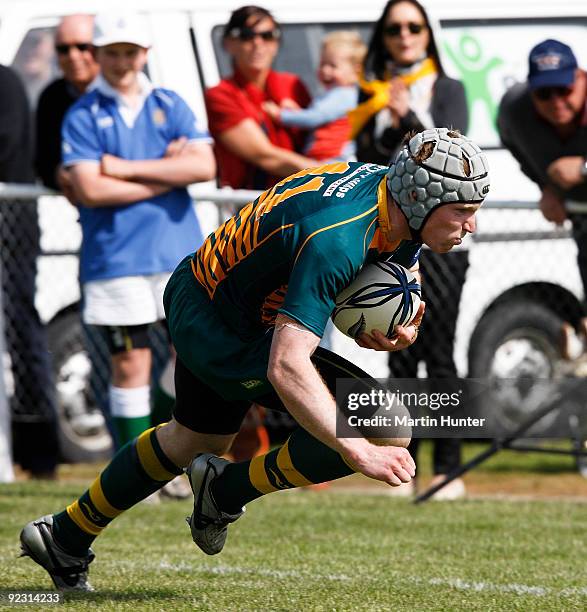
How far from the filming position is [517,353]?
10070 millimetres

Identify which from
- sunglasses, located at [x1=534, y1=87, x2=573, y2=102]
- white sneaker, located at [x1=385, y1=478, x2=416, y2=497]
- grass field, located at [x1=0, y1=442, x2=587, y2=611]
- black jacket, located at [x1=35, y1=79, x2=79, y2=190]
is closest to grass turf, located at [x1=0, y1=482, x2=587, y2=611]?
grass field, located at [x1=0, y1=442, x2=587, y2=611]

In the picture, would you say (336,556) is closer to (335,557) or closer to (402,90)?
(335,557)

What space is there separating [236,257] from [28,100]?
14.8ft

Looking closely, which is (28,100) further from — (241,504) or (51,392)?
(241,504)

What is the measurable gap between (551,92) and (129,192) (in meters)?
2.36

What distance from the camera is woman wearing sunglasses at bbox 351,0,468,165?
28.1 ft

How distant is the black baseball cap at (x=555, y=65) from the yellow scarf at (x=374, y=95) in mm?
680

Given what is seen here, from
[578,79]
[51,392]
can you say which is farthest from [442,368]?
[51,392]

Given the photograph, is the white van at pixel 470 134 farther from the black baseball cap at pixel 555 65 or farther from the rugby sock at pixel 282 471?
the rugby sock at pixel 282 471

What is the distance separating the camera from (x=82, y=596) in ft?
18.3

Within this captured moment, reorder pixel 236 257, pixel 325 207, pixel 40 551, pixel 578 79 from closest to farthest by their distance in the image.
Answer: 1. pixel 325 207
2. pixel 236 257
3. pixel 40 551
4. pixel 578 79

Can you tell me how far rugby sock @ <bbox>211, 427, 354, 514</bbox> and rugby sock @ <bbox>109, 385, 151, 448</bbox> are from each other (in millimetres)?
2889

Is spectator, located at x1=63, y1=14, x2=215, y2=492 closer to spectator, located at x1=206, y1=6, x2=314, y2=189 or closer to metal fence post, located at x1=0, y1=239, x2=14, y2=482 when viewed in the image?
spectator, located at x1=206, y1=6, x2=314, y2=189

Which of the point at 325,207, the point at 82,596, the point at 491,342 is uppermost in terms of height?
the point at 325,207
